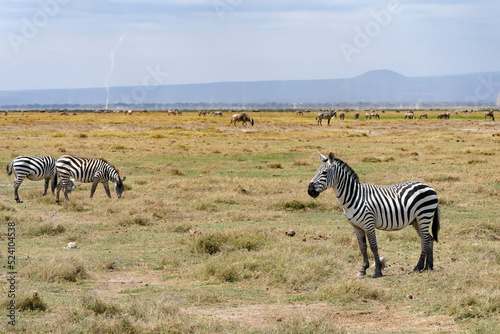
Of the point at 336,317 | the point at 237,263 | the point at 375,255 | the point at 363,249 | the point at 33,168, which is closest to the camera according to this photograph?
the point at 336,317

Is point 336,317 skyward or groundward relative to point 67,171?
groundward

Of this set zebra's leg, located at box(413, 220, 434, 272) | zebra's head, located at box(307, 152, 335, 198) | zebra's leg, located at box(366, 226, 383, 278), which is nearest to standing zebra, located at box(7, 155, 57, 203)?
zebra's head, located at box(307, 152, 335, 198)

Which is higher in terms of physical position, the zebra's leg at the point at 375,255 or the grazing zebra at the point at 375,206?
the grazing zebra at the point at 375,206

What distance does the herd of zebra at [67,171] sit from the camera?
62.9 feet

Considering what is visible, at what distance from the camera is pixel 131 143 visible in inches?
1547

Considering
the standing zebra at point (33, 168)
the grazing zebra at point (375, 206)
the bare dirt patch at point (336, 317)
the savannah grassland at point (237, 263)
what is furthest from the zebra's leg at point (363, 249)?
the standing zebra at point (33, 168)

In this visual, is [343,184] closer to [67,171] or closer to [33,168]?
[67,171]

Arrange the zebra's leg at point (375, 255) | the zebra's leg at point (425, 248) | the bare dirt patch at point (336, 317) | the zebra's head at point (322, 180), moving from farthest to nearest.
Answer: the zebra's leg at point (425, 248)
the zebra's head at point (322, 180)
the zebra's leg at point (375, 255)
the bare dirt patch at point (336, 317)

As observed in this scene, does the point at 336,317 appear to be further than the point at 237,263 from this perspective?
No

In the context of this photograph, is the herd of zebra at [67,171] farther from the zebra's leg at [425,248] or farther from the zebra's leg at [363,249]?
the zebra's leg at [425,248]

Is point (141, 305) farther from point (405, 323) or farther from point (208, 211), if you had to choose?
point (208, 211)

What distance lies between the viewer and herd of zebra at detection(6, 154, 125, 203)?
62.9 feet

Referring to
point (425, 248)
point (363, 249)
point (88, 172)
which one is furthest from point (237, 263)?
point (88, 172)

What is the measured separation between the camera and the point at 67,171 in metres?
19.2
